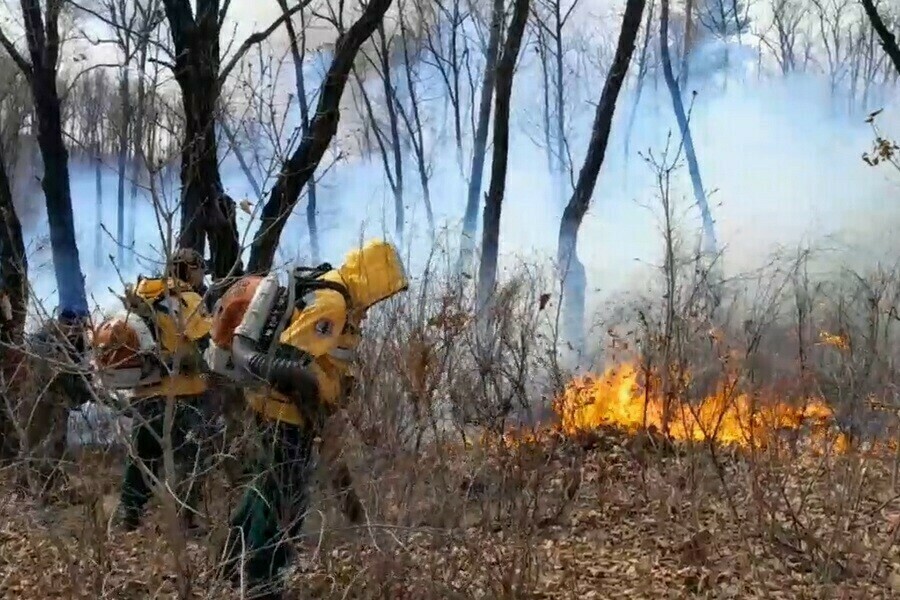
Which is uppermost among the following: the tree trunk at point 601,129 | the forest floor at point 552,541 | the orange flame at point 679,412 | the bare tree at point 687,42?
the bare tree at point 687,42

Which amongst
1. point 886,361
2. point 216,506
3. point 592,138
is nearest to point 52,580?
point 216,506

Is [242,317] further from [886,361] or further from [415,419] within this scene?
[886,361]

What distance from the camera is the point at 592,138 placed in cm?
977

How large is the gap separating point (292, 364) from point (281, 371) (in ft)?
0.17

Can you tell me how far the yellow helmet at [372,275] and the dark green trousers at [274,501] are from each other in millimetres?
635

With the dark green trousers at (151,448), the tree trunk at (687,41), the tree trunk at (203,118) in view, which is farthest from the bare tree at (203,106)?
the tree trunk at (687,41)

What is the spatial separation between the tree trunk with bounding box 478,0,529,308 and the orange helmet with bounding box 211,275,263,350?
5.91 meters

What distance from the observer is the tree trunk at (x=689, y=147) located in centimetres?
1306

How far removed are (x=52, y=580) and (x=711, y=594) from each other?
9.52 feet

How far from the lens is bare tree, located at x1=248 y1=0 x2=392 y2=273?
681cm

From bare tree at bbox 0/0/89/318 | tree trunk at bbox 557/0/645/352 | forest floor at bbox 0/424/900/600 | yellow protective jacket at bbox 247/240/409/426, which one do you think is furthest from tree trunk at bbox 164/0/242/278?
tree trunk at bbox 557/0/645/352

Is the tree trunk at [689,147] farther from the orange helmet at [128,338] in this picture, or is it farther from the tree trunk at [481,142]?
the orange helmet at [128,338]

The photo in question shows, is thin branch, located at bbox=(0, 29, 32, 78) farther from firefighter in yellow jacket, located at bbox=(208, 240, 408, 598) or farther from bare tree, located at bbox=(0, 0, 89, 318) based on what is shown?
firefighter in yellow jacket, located at bbox=(208, 240, 408, 598)

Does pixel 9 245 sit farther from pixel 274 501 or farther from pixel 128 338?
pixel 274 501
